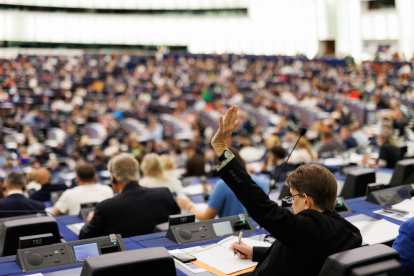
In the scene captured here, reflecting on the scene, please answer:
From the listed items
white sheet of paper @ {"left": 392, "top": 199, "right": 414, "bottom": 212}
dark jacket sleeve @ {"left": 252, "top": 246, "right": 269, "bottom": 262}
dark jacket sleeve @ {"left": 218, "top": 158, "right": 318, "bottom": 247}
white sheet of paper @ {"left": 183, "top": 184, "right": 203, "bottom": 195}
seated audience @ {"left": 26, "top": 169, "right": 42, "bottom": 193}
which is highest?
dark jacket sleeve @ {"left": 218, "top": 158, "right": 318, "bottom": 247}

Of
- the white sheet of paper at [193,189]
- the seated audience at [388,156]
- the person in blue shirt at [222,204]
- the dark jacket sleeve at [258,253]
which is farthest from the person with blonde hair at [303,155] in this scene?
the dark jacket sleeve at [258,253]

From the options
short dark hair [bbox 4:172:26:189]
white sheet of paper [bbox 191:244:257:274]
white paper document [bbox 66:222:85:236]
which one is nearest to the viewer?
white sheet of paper [bbox 191:244:257:274]

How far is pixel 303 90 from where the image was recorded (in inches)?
696

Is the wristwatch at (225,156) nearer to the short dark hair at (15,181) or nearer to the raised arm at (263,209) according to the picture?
the raised arm at (263,209)

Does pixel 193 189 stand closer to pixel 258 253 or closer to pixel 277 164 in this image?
pixel 277 164

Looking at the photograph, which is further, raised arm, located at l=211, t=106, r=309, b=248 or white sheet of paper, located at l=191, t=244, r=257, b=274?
white sheet of paper, located at l=191, t=244, r=257, b=274

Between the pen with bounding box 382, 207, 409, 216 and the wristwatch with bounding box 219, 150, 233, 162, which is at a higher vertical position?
the wristwatch with bounding box 219, 150, 233, 162

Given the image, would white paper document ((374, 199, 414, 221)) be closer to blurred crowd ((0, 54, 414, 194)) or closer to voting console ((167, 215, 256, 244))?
voting console ((167, 215, 256, 244))

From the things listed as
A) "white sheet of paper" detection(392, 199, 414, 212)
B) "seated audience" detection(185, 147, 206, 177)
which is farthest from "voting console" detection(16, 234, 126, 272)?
"seated audience" detection(185, 147, 206, 177)

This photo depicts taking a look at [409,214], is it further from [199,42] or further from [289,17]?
[199,42]

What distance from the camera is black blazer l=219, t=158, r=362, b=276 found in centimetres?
175

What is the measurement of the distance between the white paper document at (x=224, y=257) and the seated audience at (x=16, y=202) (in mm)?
1805

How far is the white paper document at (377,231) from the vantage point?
2.66 metres

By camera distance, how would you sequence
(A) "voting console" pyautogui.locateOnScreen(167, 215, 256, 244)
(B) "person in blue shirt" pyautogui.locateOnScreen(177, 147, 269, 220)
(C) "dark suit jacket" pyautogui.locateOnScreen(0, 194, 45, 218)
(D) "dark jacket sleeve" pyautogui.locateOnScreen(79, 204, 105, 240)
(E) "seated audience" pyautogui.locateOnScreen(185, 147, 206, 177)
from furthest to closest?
(E) "seated audience" pyautogui.locateOnScreen(185, 147, 206, 177)
(C) "dark suit jacket" pyautogui.locateOnScreen(0, 194, 45, 218)
(B) "person in blue shirt" pyautogui.locateOnScreen(177, 147, 269, 220)
(D) "dark jacket sleeve" pyautogui.locateOnScreen(79, 204, 105, 240)
(A) "voting console" pyautogui.locateOnScreen(167, 215, 256, 244)
